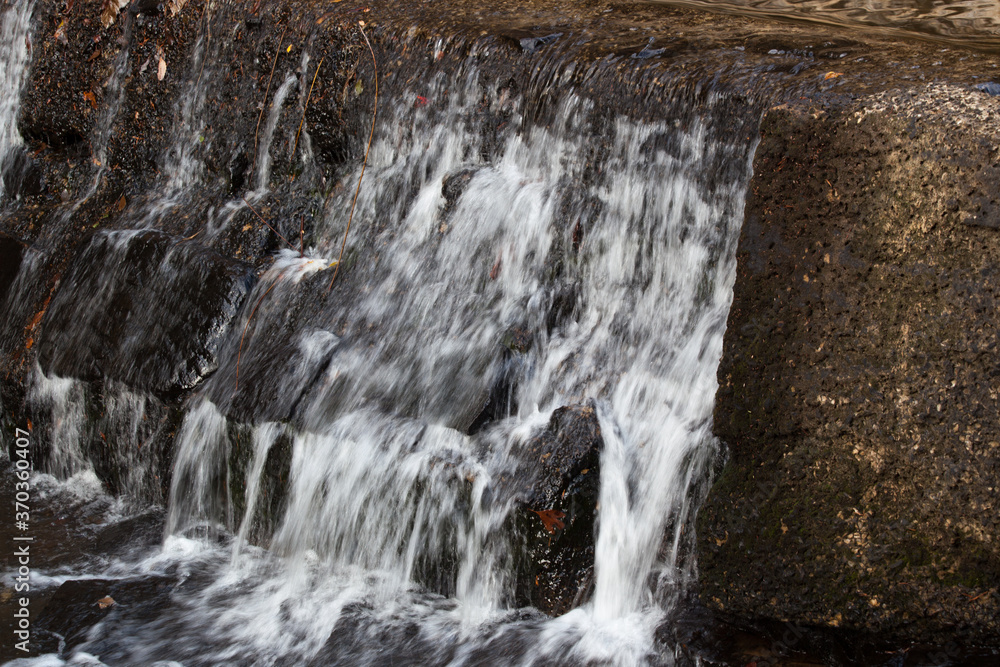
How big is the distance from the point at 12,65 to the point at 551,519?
16.6 feet

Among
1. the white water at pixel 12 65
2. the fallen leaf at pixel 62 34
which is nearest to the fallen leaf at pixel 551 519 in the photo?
the fallen leaf at pixel 62 34

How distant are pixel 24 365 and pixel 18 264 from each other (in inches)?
33.0

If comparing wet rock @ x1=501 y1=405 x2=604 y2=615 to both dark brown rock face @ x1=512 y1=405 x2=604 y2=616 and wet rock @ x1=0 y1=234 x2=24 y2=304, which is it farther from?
wet rock @ x1=0 y1=234 x2=24 y2=304

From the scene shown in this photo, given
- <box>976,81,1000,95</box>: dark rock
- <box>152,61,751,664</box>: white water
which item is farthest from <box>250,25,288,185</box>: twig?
<box>976,81,1000,95</box>: dark rock

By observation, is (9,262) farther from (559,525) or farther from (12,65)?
(559,525)

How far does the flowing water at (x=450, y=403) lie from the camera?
10.7 feet

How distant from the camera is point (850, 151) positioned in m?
2.63

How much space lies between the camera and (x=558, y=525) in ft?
10.5

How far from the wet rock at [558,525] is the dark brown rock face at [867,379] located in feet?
1.52

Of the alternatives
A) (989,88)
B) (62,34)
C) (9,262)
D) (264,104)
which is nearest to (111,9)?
(62,34)

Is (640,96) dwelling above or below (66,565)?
above

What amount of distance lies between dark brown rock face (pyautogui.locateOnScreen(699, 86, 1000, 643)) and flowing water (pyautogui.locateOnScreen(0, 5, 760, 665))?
1.33 feet

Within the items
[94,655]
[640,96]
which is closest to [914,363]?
[640,96]

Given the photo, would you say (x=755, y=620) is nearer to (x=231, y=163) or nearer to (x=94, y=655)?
(x=94, y=655)
